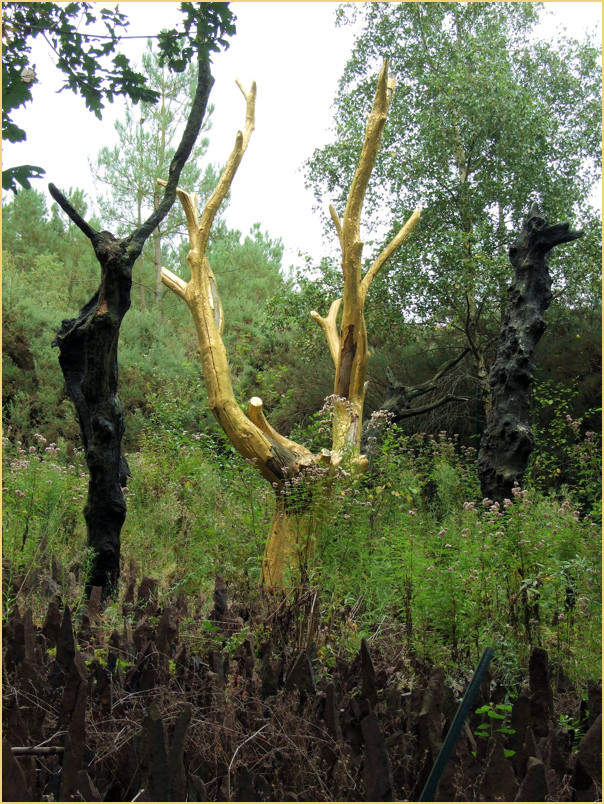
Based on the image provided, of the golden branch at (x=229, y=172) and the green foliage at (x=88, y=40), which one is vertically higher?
the golden branch at (x=229, y=172)

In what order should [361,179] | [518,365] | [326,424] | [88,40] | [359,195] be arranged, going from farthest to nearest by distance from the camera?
[326,424] → [359,195] → [361,179] → [518,365] → [88,40]

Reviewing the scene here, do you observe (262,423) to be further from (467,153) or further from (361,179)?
(467,153)

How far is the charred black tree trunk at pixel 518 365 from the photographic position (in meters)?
6.18

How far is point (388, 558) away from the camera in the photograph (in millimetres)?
4461

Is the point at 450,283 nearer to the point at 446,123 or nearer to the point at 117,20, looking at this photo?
the point at 446,123

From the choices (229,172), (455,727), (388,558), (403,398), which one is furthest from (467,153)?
(455,727)

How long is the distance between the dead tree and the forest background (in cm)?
21

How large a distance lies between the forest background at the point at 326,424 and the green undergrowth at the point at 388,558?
0.02 metres

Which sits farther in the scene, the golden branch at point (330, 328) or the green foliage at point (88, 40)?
the golden branch at point (330, 328)

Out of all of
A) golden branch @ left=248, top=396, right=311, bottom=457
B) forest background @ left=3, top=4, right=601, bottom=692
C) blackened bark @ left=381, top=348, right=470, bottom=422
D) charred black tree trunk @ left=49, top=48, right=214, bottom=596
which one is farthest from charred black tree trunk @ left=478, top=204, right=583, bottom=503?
blackened bark @ left=381, top=348, right=470, bottom=422

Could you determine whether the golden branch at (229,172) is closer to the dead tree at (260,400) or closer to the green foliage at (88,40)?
the dead tree at (260,400)

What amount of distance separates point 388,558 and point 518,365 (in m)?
Result: 2.56

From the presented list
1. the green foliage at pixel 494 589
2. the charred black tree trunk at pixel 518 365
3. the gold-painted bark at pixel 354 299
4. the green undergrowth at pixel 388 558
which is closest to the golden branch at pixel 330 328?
the gold-painted bark at pixel 354 299

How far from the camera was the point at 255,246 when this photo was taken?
21344mm
